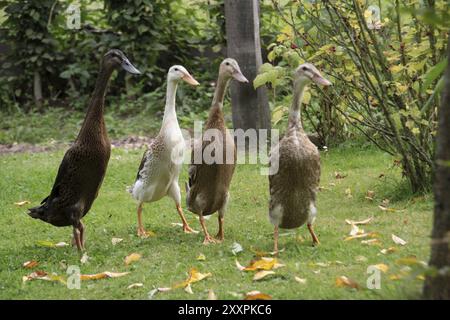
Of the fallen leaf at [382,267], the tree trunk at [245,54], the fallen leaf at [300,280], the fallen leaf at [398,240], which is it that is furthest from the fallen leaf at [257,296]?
the tree trunk at [245,54]

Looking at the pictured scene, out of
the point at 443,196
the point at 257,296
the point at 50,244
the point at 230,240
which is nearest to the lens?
the point at 443,196

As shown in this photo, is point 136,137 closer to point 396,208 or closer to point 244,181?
point 244,181

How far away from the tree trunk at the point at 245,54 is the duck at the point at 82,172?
3361 millimetres

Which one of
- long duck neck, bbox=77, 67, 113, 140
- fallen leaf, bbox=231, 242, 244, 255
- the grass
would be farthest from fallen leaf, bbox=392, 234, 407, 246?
long duck neck, bbox=77, 67, 113, 140

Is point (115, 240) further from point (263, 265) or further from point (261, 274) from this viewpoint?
point (261, 274)

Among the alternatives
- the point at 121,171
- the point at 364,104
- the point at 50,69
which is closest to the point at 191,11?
the point at 50,69

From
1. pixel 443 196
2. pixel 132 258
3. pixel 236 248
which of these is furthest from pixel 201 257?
pixel 443 196

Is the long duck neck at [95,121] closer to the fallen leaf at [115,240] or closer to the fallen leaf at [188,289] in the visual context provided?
the fallen leaf at [115,240]

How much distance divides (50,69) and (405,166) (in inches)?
302

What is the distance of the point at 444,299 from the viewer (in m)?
3.96

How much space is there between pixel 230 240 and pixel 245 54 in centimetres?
365

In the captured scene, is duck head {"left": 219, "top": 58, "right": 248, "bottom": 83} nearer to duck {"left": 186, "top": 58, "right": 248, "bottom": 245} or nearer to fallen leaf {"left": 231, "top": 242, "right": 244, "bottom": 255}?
duck {"left": 186, "top": 58, "right": 248, "bottom": 245}

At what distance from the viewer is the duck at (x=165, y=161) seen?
277 inches

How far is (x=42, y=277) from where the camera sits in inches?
232
